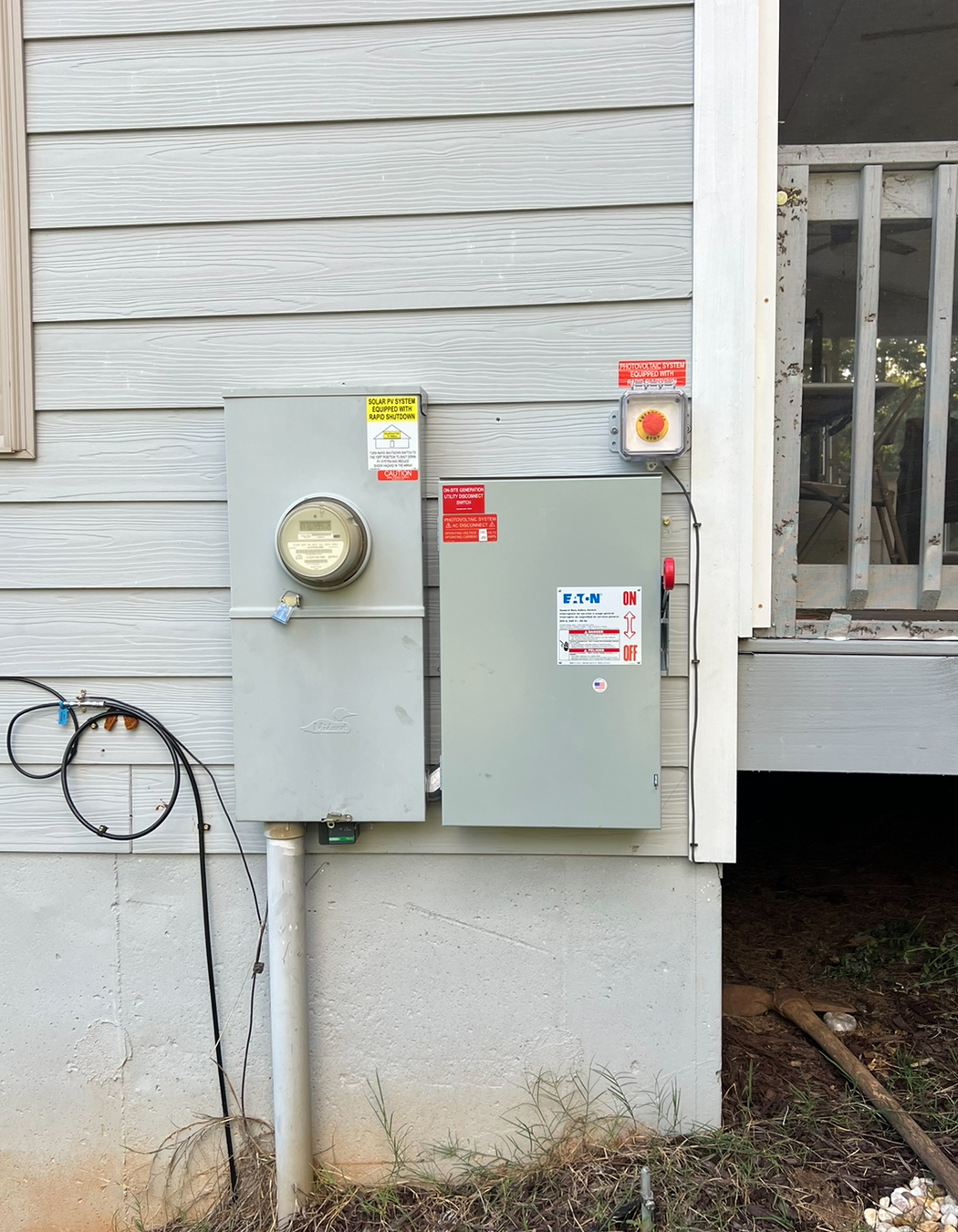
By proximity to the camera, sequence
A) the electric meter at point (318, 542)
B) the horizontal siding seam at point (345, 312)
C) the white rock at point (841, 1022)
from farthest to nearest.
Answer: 1. the white rock at point (841, 1022)
2. the horizontal siding seam at point (345, 312)
3. the electric meter at point (318, 542)

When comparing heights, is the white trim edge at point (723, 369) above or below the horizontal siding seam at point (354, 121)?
below

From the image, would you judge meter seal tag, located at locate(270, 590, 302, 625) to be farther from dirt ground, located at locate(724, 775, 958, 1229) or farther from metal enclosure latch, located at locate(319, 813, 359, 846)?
dirt ground, located at locate(724, 775, 958, 1229)

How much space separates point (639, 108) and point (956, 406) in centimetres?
104

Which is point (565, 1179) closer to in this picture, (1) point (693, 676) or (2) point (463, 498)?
(1) point (693, 676)

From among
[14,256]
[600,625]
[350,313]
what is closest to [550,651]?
[600,625]

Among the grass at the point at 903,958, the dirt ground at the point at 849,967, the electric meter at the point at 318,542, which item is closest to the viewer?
the electric meter at the point at 318,542

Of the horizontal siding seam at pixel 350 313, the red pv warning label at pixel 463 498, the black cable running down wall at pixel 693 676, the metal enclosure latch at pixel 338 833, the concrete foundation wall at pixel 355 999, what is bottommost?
the concrete foundation wall at pixel 355 999

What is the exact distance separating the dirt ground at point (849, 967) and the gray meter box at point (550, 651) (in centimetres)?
98

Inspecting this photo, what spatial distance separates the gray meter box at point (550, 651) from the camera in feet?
5.39

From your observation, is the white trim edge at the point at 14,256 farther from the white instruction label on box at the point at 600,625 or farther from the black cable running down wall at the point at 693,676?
the black cable running down wall at the point at 693,676

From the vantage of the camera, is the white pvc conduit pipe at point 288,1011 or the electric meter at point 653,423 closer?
the electric meter at point 653,423

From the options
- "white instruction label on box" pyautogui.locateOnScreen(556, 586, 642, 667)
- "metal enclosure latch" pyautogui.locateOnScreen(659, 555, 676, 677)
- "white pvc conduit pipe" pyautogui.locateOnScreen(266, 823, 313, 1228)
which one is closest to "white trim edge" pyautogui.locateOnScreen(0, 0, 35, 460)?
"white pvc conduit pipe" pyautogui.locateOnScreen(266, 823, 313, 1228)

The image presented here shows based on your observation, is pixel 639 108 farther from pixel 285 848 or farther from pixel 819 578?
pixel 285 848

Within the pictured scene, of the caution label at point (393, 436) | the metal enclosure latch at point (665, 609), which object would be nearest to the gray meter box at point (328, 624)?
the caution label at point (393, 436)
